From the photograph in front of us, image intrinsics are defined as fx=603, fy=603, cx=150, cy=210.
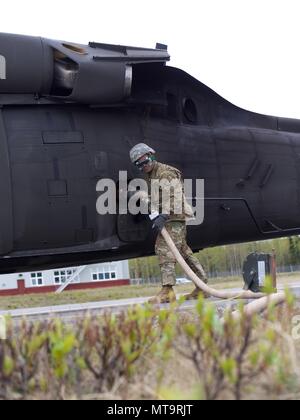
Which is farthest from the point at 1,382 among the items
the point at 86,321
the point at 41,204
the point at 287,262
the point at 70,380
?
the point at 287,262

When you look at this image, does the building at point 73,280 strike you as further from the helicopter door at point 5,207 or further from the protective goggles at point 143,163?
the helicopter door at point 5,207

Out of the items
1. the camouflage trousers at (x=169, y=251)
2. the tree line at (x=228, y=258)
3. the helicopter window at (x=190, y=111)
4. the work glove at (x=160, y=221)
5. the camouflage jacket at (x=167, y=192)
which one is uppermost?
the helicopter window at (x=190, y=111)

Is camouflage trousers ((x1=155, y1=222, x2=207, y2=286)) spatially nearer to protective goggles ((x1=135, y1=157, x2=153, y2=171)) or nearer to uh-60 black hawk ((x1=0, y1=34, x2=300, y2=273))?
uh-60 black hawk ((x1=0, y1=34, x2=300, y2=273))

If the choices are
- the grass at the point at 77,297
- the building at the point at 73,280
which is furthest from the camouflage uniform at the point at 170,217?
the building at the point at 73,280

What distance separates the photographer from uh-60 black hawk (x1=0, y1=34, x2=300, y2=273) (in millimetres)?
5742

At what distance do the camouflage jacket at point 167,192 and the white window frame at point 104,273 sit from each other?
1741 inches

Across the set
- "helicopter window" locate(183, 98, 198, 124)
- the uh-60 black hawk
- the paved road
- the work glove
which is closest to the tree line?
the uh-60 black hawk

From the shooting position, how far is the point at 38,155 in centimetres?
580

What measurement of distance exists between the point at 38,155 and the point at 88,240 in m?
0.98

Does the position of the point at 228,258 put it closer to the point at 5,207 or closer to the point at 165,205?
the point at 165,205

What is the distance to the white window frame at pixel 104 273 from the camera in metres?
50.8

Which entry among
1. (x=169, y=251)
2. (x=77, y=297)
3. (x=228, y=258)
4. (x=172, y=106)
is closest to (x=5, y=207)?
(x=169, y=251)

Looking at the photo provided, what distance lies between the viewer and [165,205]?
20.4 feet

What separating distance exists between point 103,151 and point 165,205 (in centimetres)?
84
